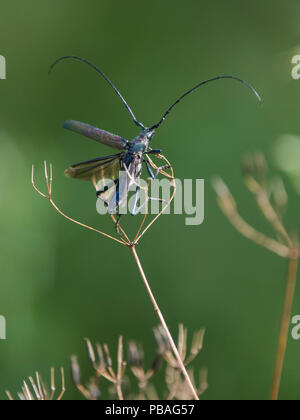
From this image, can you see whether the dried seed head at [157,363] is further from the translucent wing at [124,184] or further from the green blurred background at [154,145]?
the green blurred background at [154,145]

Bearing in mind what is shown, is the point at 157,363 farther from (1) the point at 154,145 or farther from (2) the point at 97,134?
(1) the point at 154,145

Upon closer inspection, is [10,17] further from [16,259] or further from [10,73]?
[16,259]

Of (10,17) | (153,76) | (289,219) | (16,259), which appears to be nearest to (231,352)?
(289,219)

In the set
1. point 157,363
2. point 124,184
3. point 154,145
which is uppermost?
point 154,145

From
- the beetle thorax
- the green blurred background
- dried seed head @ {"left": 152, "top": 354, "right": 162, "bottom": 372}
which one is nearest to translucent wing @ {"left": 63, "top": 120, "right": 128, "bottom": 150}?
the beetle thorax

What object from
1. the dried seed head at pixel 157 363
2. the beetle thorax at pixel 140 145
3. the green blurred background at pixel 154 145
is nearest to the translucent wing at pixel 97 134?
the beetle thorax at pixel 140 145

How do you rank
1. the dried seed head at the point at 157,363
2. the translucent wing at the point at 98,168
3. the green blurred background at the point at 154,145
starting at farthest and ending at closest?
the green blurred background at the point at 154,145 < the translucent wing at the point at 98,168 < the dried seed head at the point at 157,363

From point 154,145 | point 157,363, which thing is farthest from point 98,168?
point 154,145
